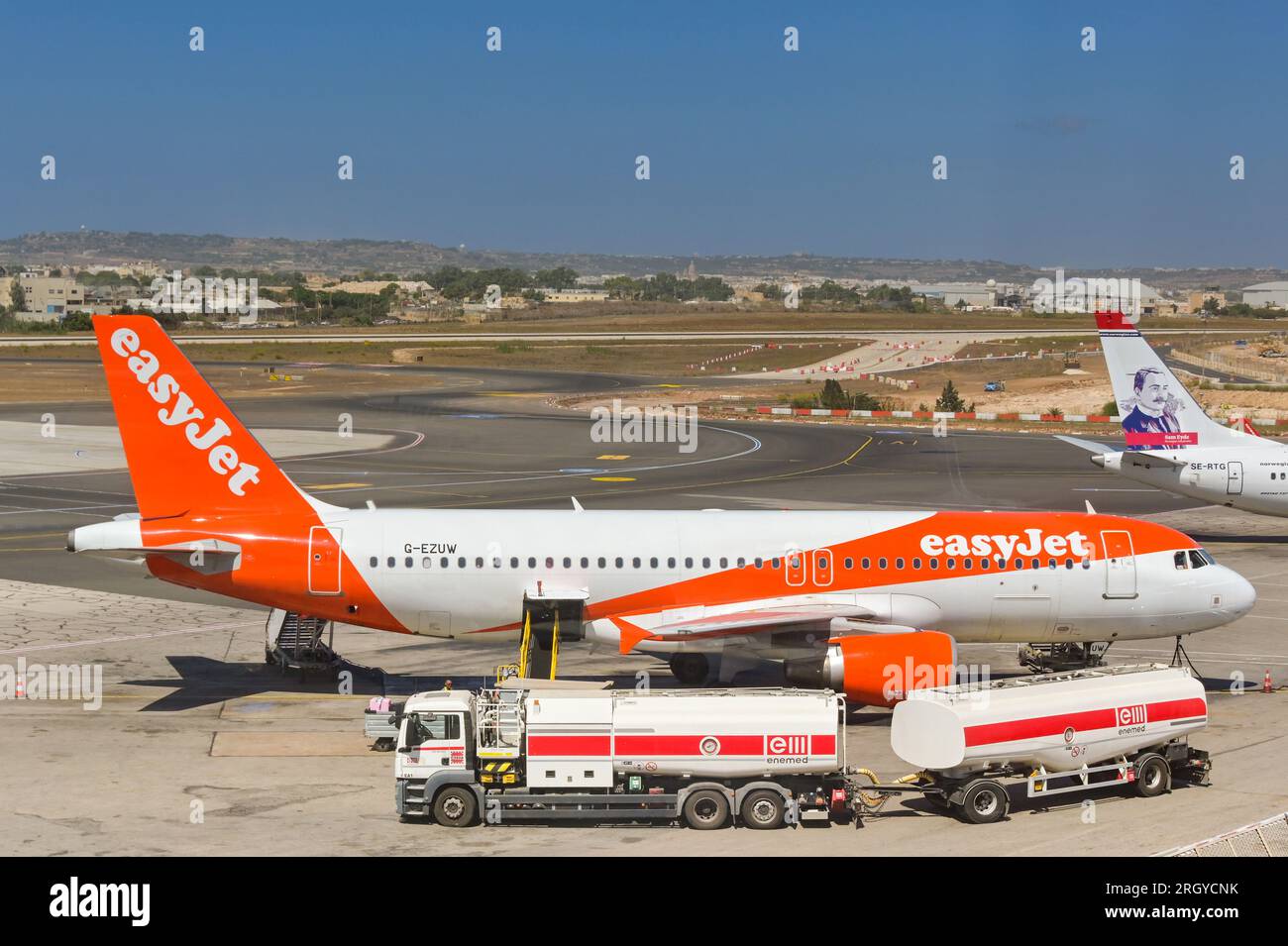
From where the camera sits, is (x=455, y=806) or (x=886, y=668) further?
(x=886, y=668)

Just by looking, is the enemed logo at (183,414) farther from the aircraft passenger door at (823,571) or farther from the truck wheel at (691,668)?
the aircraft passenger door at (823,571)

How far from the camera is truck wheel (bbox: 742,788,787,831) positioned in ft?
86.0

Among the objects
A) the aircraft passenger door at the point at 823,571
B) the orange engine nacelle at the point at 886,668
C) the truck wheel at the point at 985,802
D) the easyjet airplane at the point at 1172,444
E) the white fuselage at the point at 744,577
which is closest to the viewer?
the truck wheel at the point at 985,802

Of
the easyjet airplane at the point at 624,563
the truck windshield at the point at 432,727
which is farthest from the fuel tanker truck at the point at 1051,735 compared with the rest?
the truck windshield at the point at 432,727

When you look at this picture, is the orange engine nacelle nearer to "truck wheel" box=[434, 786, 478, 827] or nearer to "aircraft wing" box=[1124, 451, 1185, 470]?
"truck wheel" box=[434, 786, 478, 827]

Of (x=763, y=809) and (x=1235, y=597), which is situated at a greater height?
(x=1235, y=597)

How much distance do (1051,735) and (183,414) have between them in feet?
71.0

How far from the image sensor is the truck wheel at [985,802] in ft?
87.7

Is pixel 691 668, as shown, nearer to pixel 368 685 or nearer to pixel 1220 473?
pixel 368 685

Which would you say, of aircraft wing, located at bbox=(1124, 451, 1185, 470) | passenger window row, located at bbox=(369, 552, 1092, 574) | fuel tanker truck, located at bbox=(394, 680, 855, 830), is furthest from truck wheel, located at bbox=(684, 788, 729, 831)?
aircraft wing, located at bbox=(1124, 451, 1185, 470)

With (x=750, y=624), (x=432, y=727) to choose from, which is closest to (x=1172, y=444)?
(x=750, y=624)

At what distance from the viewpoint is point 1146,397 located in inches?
2265

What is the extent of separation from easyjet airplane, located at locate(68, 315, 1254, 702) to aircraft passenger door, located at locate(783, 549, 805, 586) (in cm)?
4
